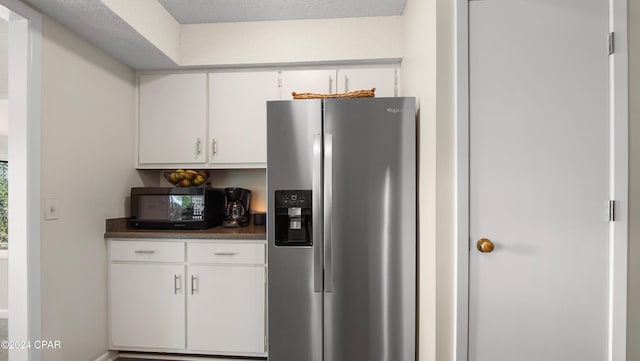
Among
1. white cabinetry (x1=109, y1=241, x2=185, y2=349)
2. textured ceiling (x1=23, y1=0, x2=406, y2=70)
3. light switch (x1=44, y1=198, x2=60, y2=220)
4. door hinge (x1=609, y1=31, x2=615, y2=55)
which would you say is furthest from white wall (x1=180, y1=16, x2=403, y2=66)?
white cabinetry (x1=109, y1=241, x2=185, y2=349)

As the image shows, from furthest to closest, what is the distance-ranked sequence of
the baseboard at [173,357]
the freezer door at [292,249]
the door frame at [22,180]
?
the baseboard at [173,357] → the freezer door at [292,249] → the door frame at [22,180]

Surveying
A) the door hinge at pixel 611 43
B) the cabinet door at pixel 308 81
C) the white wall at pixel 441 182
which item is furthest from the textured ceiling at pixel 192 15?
the door hinge at pixel 611 43

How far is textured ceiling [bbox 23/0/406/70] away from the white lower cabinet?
4.21 feet

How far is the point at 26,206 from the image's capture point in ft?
5.45

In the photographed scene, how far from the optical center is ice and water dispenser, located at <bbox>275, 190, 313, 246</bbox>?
181cm

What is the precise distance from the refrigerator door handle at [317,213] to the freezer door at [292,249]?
3 cm

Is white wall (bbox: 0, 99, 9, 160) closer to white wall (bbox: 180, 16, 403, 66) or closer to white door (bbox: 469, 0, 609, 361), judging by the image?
white wall (bbox: 180, 16, 403, 66)

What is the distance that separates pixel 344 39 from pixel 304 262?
61.5 inches

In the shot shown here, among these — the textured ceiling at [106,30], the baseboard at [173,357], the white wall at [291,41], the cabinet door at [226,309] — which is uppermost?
the white wall at [291,41]

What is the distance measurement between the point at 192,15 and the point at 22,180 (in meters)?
1.46

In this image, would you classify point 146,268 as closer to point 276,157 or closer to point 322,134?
point 276,157

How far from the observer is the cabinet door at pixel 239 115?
2.45 meters

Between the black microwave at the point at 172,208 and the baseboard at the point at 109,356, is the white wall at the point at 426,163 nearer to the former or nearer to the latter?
the black microwave at the point at 172,208

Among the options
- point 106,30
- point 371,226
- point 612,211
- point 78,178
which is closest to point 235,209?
point 78,178
